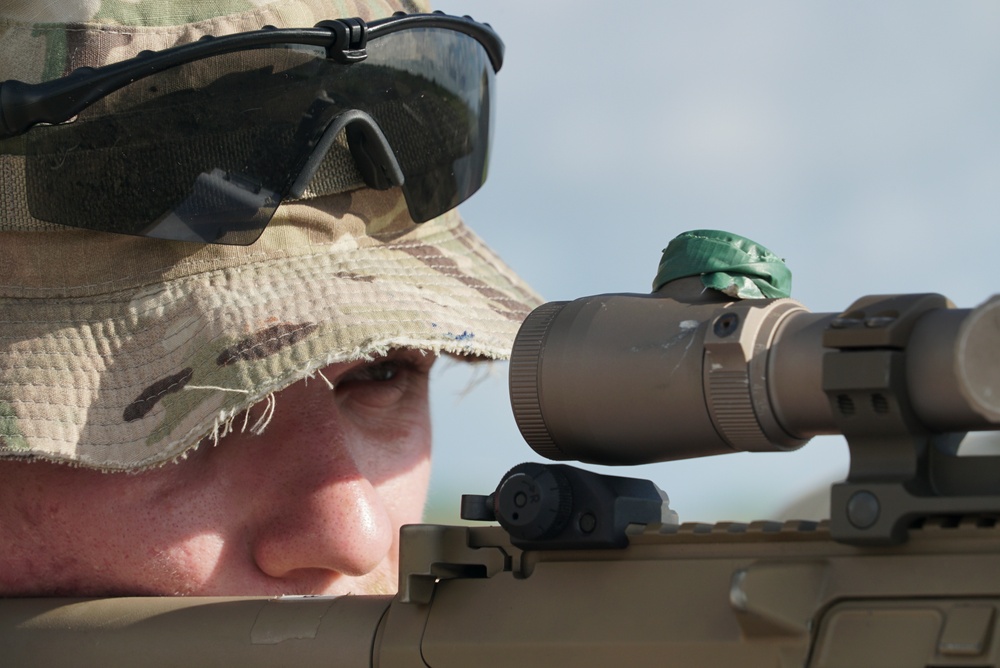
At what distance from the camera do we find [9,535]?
1.95 meters

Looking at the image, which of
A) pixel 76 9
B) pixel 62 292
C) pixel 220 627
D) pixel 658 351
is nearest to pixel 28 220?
pixel 62 292

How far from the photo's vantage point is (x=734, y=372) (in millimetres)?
1320

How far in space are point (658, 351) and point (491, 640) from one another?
0.36m

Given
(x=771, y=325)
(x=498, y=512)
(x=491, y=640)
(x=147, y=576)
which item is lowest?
(x=147, y=576)

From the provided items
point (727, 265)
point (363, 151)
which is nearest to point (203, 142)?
point (363, 151)

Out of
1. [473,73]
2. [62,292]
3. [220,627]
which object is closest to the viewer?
[220,627]

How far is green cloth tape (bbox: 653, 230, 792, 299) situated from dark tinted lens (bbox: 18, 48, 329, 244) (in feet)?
2.66

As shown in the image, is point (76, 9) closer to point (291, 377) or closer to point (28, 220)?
point (28, 220)

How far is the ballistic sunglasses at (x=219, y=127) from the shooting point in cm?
198

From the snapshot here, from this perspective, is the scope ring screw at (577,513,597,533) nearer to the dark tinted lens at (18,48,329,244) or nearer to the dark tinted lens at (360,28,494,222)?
the dark tinted lens at (18,48,329,244)

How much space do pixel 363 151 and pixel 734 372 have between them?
1073 mm

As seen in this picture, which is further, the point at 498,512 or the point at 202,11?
the point at 202,11

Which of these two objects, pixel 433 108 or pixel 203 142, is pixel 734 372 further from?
pixel 433 108

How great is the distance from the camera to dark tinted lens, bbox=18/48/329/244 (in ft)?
6.55
